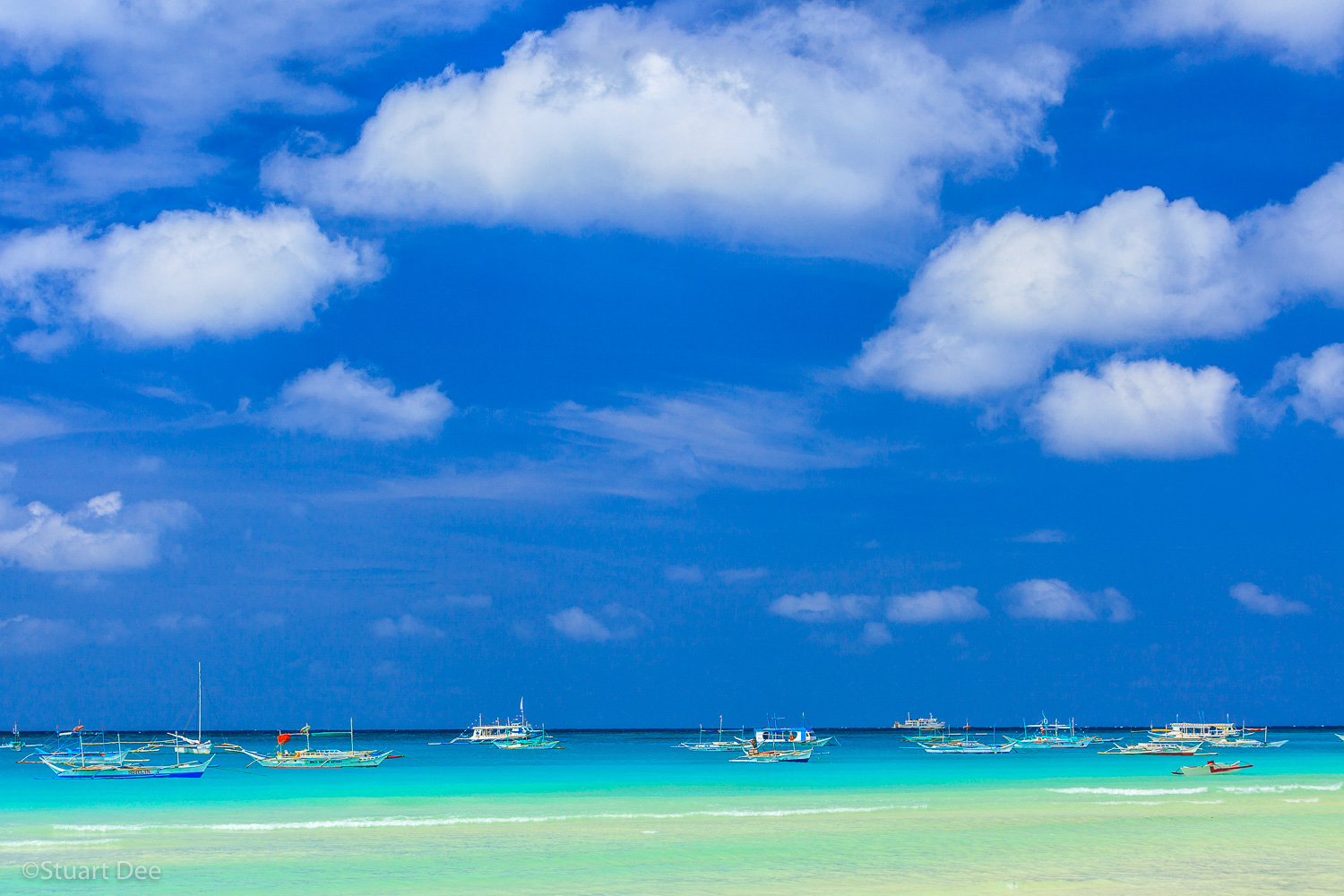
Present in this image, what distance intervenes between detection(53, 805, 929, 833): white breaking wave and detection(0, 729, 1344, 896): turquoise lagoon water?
0.18m

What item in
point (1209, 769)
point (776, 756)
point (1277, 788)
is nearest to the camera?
point (1277, 788)

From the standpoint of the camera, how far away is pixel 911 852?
2897cm

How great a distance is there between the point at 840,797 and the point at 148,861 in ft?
90.9

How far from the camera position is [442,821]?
38094 mm

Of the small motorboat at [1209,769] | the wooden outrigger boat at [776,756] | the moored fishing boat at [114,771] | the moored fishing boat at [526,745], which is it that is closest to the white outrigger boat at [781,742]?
the wooden outrigger boat at [776,756]

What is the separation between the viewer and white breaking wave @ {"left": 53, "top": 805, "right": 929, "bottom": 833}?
119 feet

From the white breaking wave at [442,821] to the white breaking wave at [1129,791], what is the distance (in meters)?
12.2

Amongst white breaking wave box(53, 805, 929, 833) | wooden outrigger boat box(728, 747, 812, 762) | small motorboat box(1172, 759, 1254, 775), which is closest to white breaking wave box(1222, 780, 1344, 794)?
small motorboat box(1172, 759, 1254, 775)

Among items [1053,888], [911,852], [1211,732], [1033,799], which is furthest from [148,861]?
[1211,732]

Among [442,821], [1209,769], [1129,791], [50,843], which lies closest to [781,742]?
[1209,769]

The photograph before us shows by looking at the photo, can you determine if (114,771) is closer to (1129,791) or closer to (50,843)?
(50,843)

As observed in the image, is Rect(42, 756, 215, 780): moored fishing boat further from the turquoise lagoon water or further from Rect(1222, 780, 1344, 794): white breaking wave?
Rect(1222, 780, 1344, 794): white breaking wave

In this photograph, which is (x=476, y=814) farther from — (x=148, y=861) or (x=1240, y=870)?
(x=1240, y=870)

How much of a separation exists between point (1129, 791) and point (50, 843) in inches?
1572
